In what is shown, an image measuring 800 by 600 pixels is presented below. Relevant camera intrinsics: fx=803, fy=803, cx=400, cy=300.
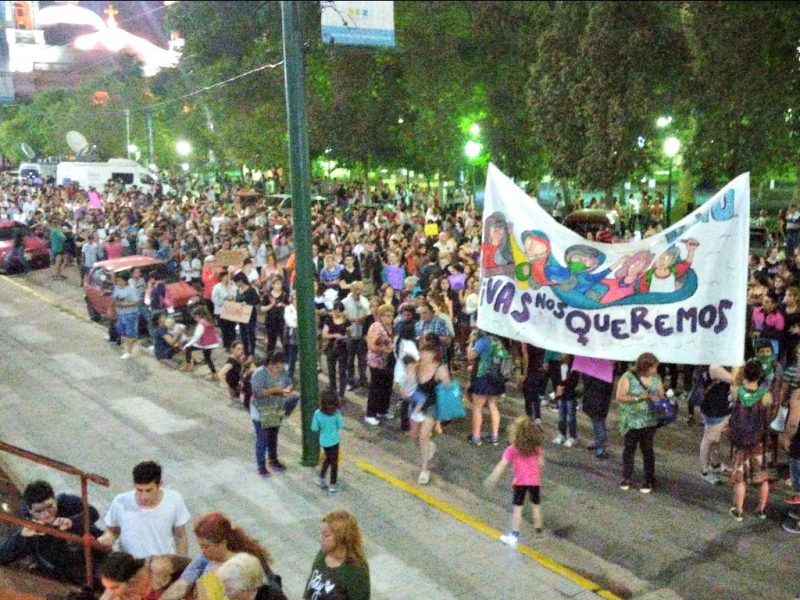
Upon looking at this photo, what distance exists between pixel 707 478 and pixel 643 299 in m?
2.00

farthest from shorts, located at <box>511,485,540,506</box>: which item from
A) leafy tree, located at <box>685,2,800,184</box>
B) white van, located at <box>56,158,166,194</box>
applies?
white van, located at <box>56,158,166,194</box>

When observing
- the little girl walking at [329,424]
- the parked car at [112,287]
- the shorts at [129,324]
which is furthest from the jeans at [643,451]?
the shorts at [129,324]

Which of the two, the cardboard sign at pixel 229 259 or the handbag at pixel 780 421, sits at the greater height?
the cardboard sign at pixel 229 259

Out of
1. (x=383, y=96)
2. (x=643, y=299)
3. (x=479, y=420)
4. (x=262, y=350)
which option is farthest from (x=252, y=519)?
(x=383, y=96)

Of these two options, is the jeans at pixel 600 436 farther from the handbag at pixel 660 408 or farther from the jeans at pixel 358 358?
the jeans at pixel 358 358

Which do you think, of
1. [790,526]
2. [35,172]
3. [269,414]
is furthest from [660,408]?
[35,172]

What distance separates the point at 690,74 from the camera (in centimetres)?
1126

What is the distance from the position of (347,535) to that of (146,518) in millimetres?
1517

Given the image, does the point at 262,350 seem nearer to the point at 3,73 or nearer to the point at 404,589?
the point at 3,73

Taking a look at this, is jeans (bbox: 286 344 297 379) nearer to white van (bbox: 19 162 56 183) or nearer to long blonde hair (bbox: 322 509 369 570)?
long blonde hair (bbox: 322 509 369 570)

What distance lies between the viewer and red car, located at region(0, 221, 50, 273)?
2178 cm

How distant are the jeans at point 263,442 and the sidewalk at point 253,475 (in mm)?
204

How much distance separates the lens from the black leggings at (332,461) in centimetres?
822

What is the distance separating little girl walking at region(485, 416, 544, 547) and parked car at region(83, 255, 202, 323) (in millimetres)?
8854
